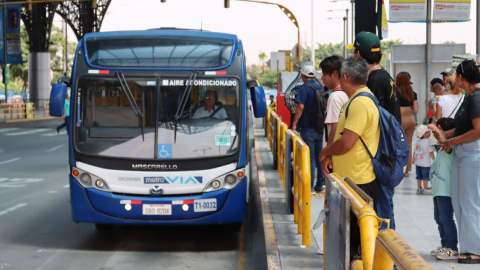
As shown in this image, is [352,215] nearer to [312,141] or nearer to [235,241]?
[235,241]

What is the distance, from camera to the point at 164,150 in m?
9.30

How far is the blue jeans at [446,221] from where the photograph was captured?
7.06 m

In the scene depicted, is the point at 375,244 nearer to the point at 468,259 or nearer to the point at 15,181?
the point at 468,259

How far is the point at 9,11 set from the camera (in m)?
42.9

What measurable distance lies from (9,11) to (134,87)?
35.7 meters

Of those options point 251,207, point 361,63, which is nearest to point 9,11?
point 251,207

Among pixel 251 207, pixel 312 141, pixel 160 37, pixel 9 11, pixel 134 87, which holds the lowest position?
pixel 251 207

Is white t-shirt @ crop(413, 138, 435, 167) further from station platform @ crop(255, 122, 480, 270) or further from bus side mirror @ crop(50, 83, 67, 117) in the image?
bus side mirror @ crop(50, 83, 67, 117)

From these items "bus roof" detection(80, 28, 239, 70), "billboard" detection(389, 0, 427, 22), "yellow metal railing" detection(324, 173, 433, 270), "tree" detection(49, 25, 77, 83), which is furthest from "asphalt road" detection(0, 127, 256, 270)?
"tree" detection(49, 25, 77, 83)

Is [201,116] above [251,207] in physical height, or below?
above

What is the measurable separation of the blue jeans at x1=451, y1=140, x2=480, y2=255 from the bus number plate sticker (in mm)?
3262

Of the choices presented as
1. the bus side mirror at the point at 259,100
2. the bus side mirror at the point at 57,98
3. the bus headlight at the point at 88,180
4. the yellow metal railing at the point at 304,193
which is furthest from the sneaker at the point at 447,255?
the bus side mirror at the point at 57,98

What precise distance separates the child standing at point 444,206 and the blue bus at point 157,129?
2.82 metres

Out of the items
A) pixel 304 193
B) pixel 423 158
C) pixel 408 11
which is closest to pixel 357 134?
pixel 304 193
